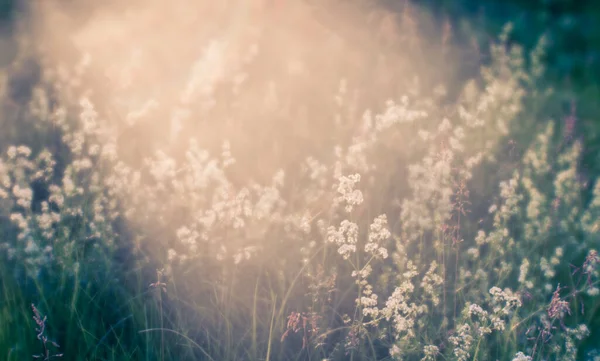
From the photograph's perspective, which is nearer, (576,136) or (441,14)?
(576,136)

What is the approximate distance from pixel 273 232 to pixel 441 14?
7.97ft

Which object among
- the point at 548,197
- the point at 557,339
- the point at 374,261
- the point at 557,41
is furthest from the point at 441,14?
the point at 557,339

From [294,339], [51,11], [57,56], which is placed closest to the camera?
[294,339]

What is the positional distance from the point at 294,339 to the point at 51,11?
2860 mm

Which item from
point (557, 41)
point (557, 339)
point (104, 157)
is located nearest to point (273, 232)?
point (104, 157)

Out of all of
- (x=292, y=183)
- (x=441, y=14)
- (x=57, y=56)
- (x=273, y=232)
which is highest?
(x=441, y=14)

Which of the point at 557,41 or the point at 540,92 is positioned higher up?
the point at 557,41

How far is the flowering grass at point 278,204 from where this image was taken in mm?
2158

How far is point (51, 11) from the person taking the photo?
3561 mm

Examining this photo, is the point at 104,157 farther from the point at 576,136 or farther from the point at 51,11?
the point at 576,136

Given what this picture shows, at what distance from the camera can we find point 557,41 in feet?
12.7

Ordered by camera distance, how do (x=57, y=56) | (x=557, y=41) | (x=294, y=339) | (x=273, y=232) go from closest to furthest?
(x=294, y=339), (x=273, y=232), (x=57, y=56), (x=557, y=41)

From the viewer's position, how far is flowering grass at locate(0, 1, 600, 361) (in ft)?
7.08

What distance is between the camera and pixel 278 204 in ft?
8.47
